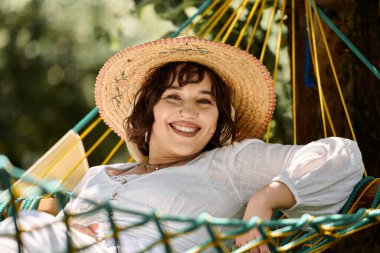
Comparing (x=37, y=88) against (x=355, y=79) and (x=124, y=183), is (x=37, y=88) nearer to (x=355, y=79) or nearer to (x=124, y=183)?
(x=355, y=79)

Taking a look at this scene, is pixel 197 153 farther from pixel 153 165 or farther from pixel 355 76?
pixel 355 76

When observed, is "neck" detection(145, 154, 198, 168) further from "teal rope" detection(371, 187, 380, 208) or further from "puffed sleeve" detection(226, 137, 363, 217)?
"teal rope" detection(371, 187, 380, 208)

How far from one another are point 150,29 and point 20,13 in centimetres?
229

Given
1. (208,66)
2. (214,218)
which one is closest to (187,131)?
(208,66)

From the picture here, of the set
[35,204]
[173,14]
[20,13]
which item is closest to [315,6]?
[173,14]

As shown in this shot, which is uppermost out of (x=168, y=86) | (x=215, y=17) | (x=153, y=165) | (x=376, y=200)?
(x=215, y=17)

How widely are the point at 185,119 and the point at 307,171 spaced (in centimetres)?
40

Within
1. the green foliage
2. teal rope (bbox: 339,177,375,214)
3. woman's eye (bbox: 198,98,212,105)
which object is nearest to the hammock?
teal rope (bbox: 339,177,375,214)

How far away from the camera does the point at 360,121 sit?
3.10m

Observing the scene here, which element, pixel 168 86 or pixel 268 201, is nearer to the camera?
pixel 268 201

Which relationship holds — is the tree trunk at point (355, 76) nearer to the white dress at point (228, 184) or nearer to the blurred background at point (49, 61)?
the white dress at point (228, 184)

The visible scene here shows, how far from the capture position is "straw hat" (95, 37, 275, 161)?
2.49 metres

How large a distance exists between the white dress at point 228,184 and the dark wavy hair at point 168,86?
0.36 feet

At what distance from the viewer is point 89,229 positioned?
2.29m
